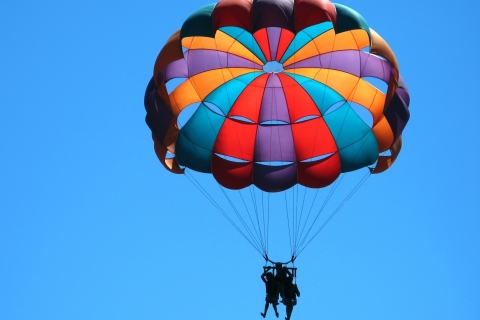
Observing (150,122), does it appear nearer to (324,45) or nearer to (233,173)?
(233,173)

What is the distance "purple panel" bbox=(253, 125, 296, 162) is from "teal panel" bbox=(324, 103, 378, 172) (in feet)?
2.90

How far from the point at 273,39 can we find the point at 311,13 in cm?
204

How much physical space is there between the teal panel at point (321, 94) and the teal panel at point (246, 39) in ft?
3.13

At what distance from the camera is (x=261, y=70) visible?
1024 inches

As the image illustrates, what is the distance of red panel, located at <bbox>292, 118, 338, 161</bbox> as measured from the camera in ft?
84.3

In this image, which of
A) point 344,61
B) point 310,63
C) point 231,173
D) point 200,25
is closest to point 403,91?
point 344,61

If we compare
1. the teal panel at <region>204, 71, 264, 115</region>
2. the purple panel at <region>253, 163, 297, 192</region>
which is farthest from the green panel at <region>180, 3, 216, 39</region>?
the purple panel at <region>253, 163, 297, 192</region>

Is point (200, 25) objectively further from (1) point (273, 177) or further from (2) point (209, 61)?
(1) point (273, 177)

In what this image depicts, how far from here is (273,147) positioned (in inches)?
1013

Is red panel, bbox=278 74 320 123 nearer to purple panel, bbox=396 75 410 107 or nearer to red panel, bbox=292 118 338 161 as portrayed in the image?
red panel, bbox=292 118 338 161

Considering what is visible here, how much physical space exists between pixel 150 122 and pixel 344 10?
4301 mm

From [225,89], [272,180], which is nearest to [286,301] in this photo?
[272,180]

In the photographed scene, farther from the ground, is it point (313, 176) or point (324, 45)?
point (324, 45)

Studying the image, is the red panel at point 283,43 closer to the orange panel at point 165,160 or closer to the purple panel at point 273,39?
the purple panel at point 273,39
